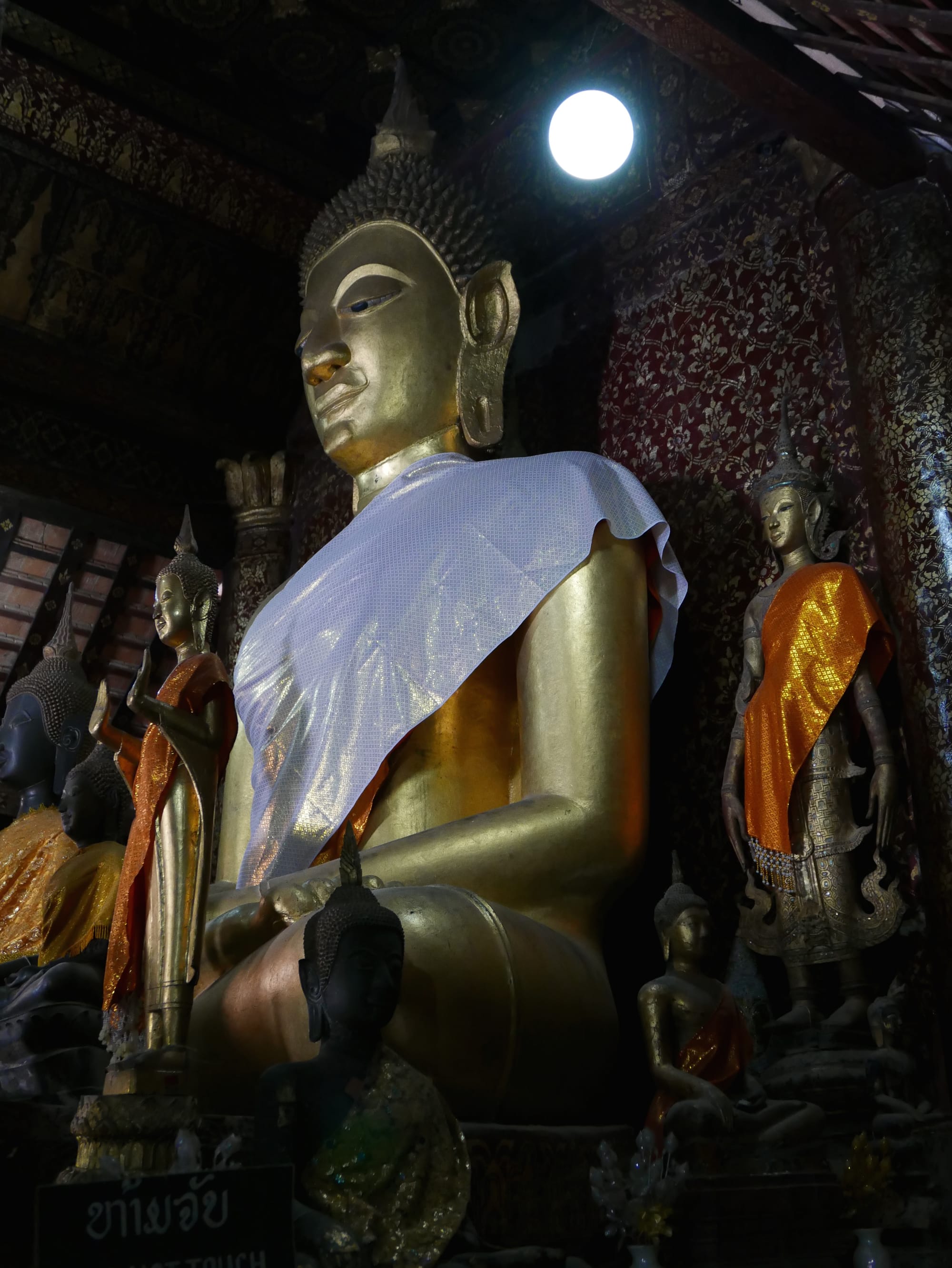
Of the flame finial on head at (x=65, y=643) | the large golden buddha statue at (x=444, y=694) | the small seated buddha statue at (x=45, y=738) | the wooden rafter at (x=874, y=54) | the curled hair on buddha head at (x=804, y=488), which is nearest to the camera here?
the large golden buddha statue at (x=444, y=694)

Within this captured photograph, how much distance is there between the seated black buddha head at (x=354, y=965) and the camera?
5.61ft

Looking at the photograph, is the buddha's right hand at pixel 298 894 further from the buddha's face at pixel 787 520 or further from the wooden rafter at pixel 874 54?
the wooden rafter at pixel 874 54

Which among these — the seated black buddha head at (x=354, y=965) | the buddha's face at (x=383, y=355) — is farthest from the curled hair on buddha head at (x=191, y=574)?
the seated black buddha head at (x=354, y=965)

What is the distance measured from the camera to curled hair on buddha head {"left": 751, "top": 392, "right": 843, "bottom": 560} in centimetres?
284

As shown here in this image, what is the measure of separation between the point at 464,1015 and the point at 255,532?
295 centimetres

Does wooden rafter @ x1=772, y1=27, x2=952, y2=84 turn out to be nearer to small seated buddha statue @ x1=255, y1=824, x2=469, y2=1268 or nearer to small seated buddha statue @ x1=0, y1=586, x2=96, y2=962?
small seated buddha statue @ x1=255, y1=824, x2=469, y2=1268

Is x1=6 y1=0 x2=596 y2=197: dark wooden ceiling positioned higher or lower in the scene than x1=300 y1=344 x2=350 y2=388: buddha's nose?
higher

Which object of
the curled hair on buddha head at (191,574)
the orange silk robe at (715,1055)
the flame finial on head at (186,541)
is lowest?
the orange silk robe at (715,1055)

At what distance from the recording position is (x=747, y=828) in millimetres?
2623

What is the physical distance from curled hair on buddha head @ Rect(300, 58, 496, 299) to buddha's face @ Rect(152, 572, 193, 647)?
1.10 m

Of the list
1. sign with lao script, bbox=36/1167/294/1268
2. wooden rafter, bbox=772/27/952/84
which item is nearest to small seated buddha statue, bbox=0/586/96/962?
wooden rafter, bbox=772/27/952/84

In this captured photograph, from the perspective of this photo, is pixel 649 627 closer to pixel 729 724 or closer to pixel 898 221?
pixel 729 724

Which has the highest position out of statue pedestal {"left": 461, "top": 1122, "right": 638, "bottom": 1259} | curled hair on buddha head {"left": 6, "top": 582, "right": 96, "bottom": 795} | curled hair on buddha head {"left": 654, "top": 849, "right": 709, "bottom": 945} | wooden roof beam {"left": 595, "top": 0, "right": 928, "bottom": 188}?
wooden roof beam {"left": 595, "top": 0, "right": 928, "bottom": 188}

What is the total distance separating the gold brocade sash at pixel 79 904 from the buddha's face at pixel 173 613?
1.13m
